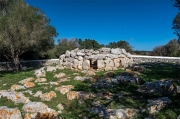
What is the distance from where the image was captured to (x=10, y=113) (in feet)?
26.6

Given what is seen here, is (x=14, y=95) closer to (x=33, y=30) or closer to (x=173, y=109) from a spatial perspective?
(x=173, y=109)

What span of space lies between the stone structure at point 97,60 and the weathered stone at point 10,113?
12117mm

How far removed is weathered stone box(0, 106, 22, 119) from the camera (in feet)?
26.2

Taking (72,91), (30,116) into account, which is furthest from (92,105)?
(30,116)

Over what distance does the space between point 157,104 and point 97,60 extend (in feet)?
39.1

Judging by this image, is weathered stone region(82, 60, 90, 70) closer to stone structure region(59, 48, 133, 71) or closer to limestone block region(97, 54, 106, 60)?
stone structure region(59, 48, 133, 71)

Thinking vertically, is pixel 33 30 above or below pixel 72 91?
above

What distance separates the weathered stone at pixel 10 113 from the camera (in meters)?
7.97

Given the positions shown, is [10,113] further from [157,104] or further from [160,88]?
[160,88]

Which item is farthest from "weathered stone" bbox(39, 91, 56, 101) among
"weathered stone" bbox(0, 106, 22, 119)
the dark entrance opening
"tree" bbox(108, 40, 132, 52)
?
"tree" bbox(108, 40, 132, 52)

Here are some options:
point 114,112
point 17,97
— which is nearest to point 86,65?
point 17,97

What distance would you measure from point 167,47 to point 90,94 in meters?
40.9

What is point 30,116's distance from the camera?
8117 millimetres

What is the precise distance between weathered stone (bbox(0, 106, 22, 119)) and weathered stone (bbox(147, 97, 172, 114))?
6.23 meters
